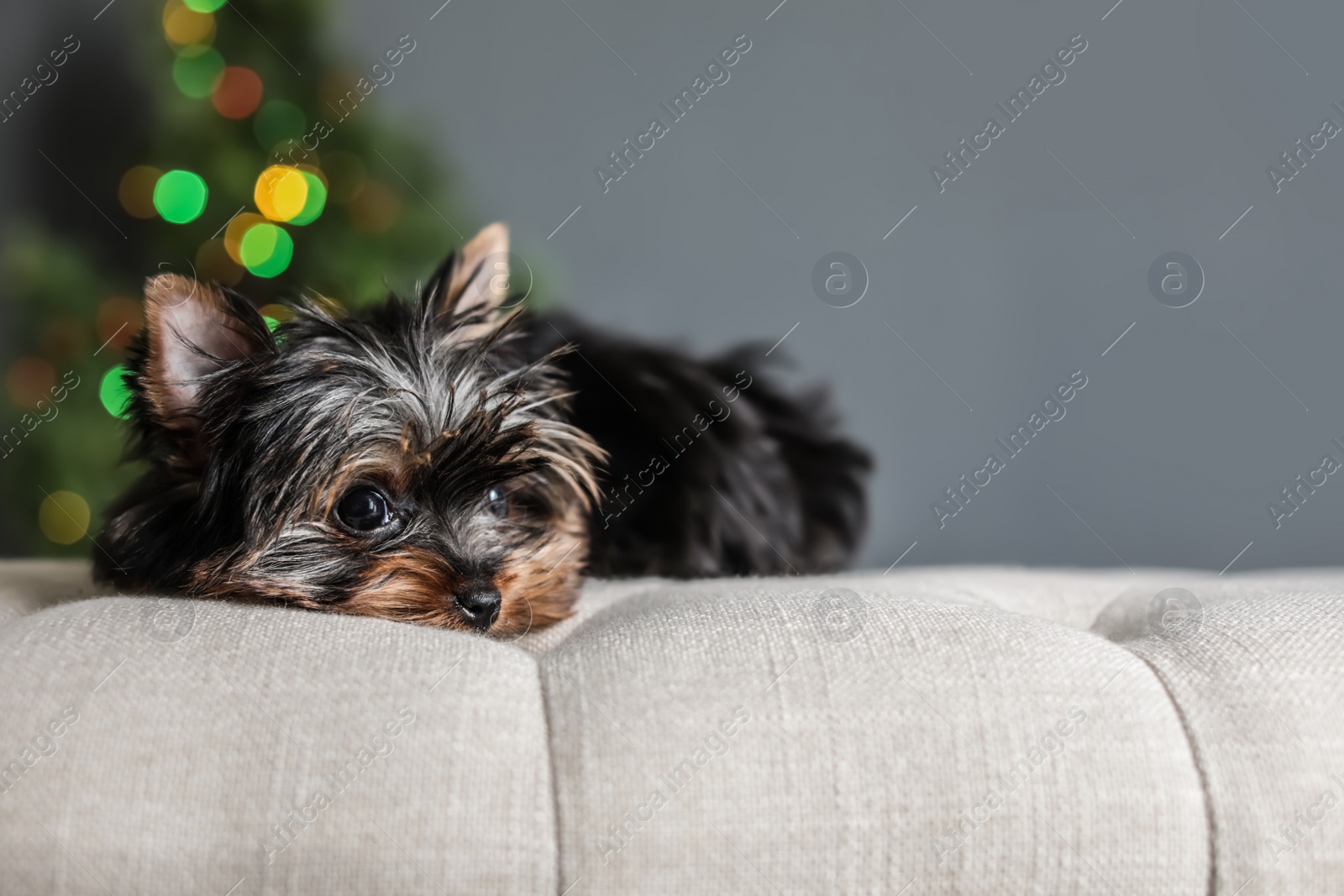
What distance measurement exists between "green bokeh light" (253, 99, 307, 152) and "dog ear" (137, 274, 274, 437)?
271 cm

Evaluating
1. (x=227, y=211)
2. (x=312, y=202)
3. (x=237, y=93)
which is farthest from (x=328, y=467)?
(x=237, y=93)

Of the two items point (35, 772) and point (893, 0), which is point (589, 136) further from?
point (35, 772)

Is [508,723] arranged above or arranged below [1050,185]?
below

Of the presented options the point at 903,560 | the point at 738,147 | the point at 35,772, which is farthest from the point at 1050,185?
the point at 35,772

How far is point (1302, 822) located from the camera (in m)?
1.41

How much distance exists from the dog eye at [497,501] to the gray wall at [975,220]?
2386 millimetres

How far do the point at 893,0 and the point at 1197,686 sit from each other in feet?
14.1

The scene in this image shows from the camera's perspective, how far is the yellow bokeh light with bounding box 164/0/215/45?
4395 millimetres

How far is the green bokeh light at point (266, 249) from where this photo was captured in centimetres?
432

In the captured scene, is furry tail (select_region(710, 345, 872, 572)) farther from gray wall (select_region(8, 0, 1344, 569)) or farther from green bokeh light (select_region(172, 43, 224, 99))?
green bokeh light (select_region(172, 43, 224, 99))

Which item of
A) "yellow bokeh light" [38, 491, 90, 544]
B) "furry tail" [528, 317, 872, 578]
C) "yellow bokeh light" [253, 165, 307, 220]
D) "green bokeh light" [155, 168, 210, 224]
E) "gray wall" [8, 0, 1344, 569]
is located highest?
"gray wall" [8, 0, 1344, 569]

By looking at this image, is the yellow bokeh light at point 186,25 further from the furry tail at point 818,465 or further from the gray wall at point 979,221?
the furry tail at point 818,465

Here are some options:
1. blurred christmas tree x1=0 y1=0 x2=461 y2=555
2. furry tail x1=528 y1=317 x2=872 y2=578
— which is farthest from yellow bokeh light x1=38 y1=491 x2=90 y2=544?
furry tail x1=528 y1=317 x2=872 y2=578

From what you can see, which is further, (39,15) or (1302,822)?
(39,15)
